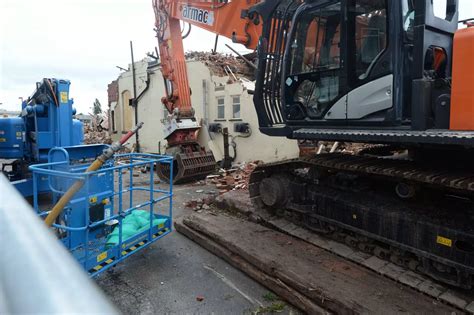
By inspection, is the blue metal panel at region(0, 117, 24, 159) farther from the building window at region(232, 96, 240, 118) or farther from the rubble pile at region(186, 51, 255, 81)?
the rubble pile at region(186, 51, 255, 81)

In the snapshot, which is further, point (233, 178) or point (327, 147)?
point (327, 147)

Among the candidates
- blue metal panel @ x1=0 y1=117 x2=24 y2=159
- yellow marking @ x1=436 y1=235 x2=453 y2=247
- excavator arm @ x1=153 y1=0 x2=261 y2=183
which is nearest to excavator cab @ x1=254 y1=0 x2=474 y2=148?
yellow marking @ x1=436 y1=235 x2=453 y2=247

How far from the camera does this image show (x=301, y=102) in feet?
15.0

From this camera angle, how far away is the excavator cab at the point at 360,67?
11.3ft

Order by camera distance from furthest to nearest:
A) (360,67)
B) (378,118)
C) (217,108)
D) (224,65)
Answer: (224,65) < (217,108) < (360,67) < (378,118)

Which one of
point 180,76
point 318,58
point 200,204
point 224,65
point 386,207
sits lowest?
point 200,204

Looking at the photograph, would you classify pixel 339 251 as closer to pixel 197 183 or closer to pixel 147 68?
pixel 197 183

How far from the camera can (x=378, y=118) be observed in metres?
3.75

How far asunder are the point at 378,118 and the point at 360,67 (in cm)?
61

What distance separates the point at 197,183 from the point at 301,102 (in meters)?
5.43

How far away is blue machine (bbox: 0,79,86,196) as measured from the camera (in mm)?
6414

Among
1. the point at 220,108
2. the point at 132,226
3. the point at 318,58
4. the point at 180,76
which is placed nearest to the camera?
the point at 318,58

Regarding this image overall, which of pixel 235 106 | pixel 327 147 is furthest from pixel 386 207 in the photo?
pixel 235 106

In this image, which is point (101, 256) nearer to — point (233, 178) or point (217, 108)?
point (233, 178)
